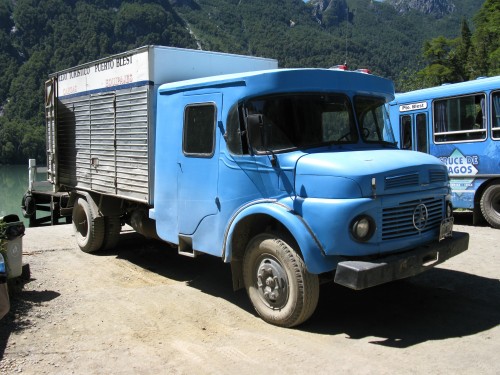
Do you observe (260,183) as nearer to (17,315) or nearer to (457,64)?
(17,315)

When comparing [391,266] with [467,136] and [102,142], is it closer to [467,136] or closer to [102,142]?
[102,142]

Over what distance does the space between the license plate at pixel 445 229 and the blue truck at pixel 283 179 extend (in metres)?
0.03

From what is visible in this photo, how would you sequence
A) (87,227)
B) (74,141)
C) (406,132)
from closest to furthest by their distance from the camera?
1. (87,227)
2. (74,141)
3. (406,132)

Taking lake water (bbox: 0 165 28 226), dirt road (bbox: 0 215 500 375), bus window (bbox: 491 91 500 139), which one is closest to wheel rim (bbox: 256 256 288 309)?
dirt road (bbox: 0 215 500 375)

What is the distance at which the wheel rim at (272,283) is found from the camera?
5.03m

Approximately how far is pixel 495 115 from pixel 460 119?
0.82 meters

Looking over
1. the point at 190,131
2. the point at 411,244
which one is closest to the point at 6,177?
the point at 190,131

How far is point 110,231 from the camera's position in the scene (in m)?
8.72

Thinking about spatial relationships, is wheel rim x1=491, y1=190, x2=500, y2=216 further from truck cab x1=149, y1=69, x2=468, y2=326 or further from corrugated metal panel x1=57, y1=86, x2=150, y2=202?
corrugated metal panel x1=57, y1=86, x2=150, y2=202

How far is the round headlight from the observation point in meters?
4.53

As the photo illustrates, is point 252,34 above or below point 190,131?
above

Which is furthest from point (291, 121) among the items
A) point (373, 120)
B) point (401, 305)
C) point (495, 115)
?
point (495, 115)

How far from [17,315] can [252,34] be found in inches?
5688

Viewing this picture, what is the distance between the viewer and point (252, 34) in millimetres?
142875
